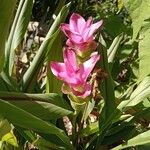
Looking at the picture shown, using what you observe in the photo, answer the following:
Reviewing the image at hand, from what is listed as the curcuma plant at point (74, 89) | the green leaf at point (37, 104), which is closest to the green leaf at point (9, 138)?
the curcuma plant at point (74, 89)

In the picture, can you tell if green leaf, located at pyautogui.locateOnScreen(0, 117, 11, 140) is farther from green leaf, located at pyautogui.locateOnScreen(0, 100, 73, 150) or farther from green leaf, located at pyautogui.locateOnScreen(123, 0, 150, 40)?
green leaf, located at pyautogui.locateOnScreen(123, 0, 150, 40)

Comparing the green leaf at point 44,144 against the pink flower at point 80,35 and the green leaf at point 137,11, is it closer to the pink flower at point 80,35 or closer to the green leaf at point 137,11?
the pink flower at point 80,35

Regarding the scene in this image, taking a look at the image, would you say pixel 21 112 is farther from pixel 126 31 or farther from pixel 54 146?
pixel 126 31

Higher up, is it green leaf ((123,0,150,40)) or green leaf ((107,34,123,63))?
green leaf ((123,0,150,40))

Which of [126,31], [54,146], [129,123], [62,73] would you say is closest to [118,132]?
[129,123]

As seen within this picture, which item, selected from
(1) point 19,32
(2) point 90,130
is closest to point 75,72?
(2) point 90,130

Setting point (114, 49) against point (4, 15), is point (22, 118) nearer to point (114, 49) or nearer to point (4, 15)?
point (4, 15)

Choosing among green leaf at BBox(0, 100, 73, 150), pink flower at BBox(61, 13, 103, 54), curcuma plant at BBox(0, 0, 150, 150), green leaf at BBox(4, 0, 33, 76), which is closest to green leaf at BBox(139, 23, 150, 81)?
curcuma plant at BBox(0, 0, 150, 150)
